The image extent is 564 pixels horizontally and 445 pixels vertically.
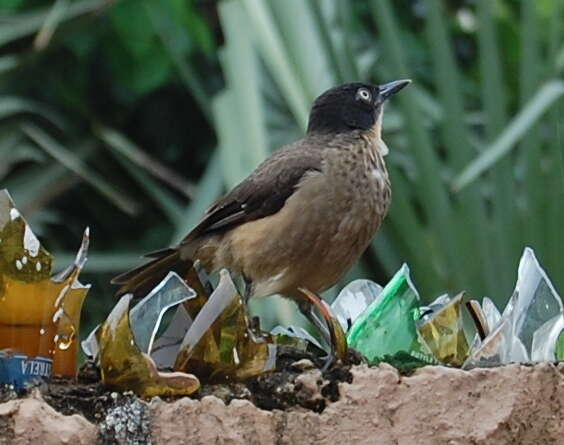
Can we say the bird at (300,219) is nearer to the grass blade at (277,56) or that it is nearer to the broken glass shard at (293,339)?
the grass blade at (277,56)

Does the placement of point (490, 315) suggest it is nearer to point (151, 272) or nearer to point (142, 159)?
point (151, 272)

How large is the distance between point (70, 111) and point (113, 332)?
3745mm

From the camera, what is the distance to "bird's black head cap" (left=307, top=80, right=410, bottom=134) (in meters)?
3.31

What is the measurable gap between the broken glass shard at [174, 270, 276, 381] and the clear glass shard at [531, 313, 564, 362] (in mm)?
333

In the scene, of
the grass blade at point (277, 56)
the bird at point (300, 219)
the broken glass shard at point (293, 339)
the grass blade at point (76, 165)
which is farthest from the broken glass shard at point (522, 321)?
the grass blade at point (76, 165)

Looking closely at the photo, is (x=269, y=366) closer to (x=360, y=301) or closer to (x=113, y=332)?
(x=113, y=332)

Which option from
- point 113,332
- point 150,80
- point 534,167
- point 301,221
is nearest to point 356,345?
point 113,332

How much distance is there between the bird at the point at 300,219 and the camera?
9.69 ft

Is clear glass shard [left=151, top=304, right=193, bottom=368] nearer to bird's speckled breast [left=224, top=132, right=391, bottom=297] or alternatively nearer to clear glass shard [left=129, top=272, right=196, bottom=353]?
clear glass shard [left=129, top=272, right=196, bottom=353]

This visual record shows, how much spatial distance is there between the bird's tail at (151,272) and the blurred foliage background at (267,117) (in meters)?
0.27

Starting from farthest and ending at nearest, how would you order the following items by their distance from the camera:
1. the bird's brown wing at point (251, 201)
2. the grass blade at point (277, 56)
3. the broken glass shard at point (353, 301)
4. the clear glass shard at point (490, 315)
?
the grass blade at point (277, 56) → the bird's brown wing at point (251, 201) → the broken glass shard at point (353, 301) → the clear glass shard at point (490, 315)

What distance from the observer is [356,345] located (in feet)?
6.24

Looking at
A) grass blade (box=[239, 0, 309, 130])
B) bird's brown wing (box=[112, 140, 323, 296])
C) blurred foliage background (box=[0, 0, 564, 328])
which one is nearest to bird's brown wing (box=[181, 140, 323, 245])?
bird's brown wing (box=[112, 140, 323, 296])

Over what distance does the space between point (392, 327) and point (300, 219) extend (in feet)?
3.74
